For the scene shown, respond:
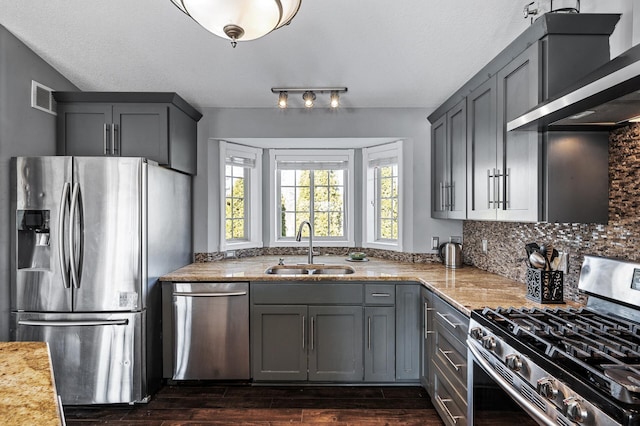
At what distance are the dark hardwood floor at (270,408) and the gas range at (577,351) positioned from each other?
1.13 m

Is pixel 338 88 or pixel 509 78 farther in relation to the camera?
pixel 338 88

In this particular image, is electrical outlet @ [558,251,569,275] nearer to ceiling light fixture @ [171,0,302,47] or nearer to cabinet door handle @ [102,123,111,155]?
ceiling light fixture @ [171,0,302,47]

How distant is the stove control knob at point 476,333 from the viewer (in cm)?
168

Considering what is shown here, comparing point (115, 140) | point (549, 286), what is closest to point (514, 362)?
point (549, 286)

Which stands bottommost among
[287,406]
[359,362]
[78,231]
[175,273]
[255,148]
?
[287,406]

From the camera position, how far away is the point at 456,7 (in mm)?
2262

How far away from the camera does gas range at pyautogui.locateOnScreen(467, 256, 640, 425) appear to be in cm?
101

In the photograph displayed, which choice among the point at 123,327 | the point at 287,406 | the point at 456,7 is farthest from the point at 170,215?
the point at 456,7

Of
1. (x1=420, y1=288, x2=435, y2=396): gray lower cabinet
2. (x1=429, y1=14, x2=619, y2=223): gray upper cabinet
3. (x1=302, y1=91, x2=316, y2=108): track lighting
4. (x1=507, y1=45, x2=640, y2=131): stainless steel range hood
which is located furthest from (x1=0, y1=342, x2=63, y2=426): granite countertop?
(x1=302, y1=91, x2=316, y2=108): track lighting

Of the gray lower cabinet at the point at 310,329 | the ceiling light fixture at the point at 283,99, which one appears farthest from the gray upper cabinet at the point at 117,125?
the gray lower cabinet at the point at 310,329

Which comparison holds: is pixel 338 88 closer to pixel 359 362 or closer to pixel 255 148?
pixel 255 148

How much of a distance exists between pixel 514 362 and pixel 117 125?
10.3 ft

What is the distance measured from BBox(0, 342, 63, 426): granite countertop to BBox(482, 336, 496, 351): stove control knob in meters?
1.51

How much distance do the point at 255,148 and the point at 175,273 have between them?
63.5 inches
